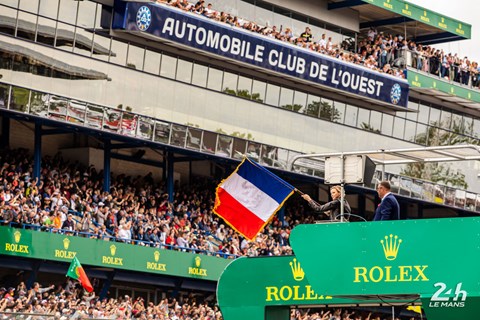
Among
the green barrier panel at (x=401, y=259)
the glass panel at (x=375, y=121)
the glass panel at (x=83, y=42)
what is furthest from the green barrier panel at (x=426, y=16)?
the green barrier panel at (x=401, y=259)

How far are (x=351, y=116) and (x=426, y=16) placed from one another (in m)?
8.65

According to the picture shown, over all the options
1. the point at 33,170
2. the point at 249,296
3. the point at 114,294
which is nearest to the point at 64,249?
the point at 33,170

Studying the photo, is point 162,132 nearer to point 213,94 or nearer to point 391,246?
point 213,94

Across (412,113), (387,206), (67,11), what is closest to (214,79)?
(67,11)

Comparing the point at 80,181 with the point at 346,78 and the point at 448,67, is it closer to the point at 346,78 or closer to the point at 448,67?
the point at 346,78

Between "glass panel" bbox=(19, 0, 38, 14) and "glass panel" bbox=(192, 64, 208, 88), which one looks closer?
"glass panel" bbox=(19, 0, 38, 14)

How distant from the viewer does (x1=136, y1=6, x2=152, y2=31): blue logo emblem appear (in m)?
37.0

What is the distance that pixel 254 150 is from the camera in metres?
41.0

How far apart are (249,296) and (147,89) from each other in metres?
26.7

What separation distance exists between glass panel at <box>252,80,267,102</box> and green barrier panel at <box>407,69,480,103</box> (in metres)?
8.79

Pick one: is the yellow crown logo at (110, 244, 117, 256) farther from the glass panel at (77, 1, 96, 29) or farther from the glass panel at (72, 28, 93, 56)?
the glass panel at (77, 1, 96, 29)

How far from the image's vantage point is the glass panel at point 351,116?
46844 mm

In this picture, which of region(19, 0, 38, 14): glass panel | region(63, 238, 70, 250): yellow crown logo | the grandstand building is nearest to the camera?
region(63, 238, 70, 250): yellow crown logo

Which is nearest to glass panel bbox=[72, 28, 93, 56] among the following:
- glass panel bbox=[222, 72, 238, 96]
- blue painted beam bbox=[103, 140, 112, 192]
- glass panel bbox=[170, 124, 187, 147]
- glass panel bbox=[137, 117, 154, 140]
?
glass panel bbox=[137, 117, 154, 140]
